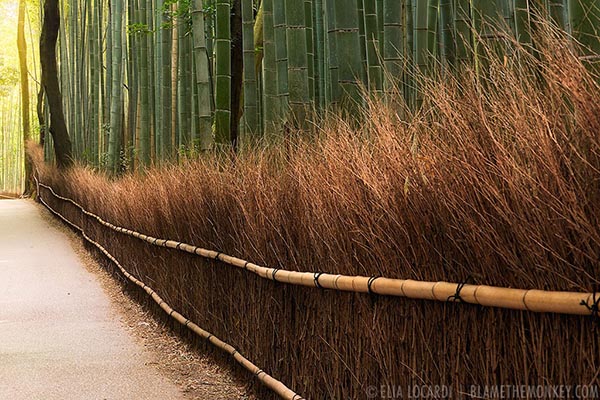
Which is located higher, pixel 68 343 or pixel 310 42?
pixel 310 42

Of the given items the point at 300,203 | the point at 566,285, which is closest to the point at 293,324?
the point at 300,203

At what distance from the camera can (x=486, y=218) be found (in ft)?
7.18

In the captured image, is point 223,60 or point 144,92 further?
point 144,92

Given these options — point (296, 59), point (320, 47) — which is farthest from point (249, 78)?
point (296, 59)

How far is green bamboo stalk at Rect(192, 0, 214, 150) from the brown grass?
230 centimetres

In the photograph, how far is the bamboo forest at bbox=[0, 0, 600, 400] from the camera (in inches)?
78.0

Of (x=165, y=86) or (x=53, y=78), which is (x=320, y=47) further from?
(x=53, y=78)

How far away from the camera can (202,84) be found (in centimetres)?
685

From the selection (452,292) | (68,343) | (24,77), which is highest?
(24,77)

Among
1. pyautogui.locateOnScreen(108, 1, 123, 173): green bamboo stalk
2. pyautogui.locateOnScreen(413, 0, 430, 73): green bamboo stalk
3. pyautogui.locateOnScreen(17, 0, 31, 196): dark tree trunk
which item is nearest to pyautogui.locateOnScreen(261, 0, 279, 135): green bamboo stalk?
pyautogui.locateOnScreen(413, 0, 430, 73): green bamboo stalk

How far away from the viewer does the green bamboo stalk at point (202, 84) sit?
22.0ft

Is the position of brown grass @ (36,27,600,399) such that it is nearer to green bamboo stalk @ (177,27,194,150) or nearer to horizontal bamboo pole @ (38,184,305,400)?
horizontal bamboo pole @ (38,184,305,400)

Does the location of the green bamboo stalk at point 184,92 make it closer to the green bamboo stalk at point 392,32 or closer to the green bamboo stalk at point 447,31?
the green bamboo stalk at point 447,31

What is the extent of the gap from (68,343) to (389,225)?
3488 mm
